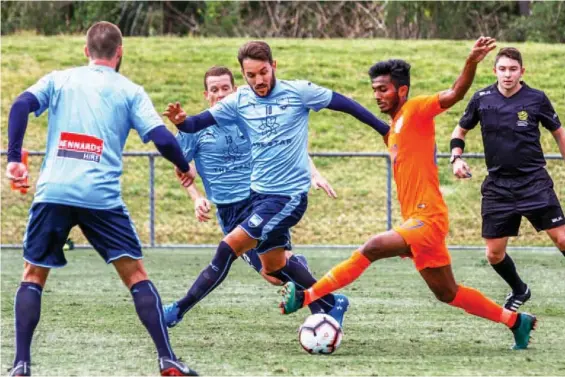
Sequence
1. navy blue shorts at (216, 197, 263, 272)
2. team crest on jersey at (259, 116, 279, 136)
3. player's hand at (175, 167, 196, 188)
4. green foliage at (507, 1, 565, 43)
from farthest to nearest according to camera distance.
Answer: green foliage at (507, 1, 565, 43), navy blue shorts at (216, 197, 263, 272), team crest on jersey at (259, 116, 279, 136), player's hand at (175, 167, 196, 188)

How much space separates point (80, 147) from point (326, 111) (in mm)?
16202

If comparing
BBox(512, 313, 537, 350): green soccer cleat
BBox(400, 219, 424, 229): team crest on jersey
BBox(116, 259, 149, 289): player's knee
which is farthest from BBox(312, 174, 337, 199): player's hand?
BBox(116, 259, 149, 289): player's knee

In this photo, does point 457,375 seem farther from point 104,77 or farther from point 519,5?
point 519,5

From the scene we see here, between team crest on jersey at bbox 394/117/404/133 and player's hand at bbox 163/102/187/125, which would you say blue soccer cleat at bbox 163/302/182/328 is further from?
team crest on jersey at bbox 394/117/404/133

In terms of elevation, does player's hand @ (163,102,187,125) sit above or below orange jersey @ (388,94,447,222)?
above

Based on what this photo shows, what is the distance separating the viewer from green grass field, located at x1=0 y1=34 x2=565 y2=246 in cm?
1733

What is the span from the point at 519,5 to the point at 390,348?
2435 cm

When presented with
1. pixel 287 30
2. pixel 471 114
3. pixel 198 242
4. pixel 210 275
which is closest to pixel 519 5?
pixel 287 30

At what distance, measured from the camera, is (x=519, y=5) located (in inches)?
1179

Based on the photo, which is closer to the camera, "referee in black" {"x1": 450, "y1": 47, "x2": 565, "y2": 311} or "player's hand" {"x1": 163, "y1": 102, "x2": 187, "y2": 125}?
"player's hand" {"x1": 163, "y1": 102, "x2": 187, "y2": 125}

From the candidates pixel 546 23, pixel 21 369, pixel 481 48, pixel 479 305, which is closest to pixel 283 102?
pixel 481 48

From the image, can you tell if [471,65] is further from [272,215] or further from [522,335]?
[522,335]

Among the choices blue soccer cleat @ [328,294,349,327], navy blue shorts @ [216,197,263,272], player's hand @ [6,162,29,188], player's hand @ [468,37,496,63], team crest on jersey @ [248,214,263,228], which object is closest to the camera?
player's hand @ [6,162,29,188]

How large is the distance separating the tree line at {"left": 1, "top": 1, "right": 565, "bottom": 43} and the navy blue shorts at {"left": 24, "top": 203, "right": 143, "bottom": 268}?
23.4 meters
